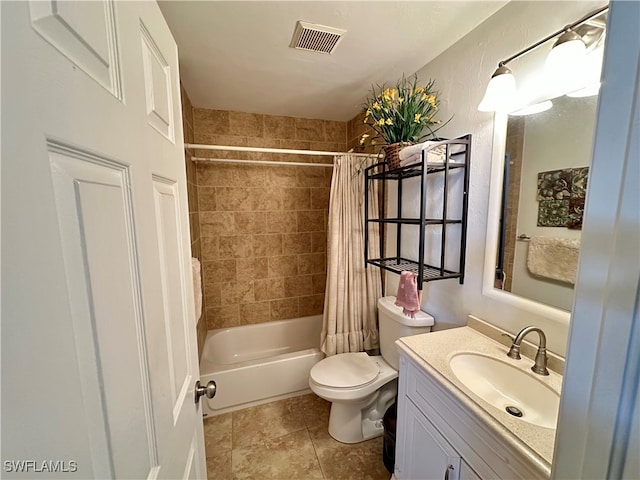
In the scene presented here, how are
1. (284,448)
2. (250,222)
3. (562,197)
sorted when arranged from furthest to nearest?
1. (250,222)
2. (284,448)
3. (562,197)

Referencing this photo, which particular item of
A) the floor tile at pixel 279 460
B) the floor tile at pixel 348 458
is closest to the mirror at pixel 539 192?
the floor tile at pixel 348 458

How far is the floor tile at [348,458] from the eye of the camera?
4.89 feet

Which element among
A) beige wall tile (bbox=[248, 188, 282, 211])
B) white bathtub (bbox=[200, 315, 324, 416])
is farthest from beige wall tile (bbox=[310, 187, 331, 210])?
white bathtub (bbox=[200, 315, 324, 416])

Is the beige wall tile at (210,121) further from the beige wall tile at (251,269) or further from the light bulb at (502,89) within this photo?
the light bulb at (502,89)

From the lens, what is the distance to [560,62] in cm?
88

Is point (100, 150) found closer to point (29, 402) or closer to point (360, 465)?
point (29, 402)

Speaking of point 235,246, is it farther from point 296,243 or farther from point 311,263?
point 311,263

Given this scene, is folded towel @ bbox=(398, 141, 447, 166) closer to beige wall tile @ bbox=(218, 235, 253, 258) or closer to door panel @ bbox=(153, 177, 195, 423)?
door panel @ bbox=(153, 177, 195, 423)

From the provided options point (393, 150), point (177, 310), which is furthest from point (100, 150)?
point (393, 150)

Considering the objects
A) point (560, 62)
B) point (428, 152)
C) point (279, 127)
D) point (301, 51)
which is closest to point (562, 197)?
point (560, 62)

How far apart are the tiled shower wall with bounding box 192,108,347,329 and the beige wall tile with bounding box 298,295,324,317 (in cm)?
1

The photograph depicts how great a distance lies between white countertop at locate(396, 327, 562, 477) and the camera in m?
0.68

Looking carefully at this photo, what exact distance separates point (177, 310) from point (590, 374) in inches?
33.7

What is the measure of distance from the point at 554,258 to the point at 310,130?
7.14 feet
